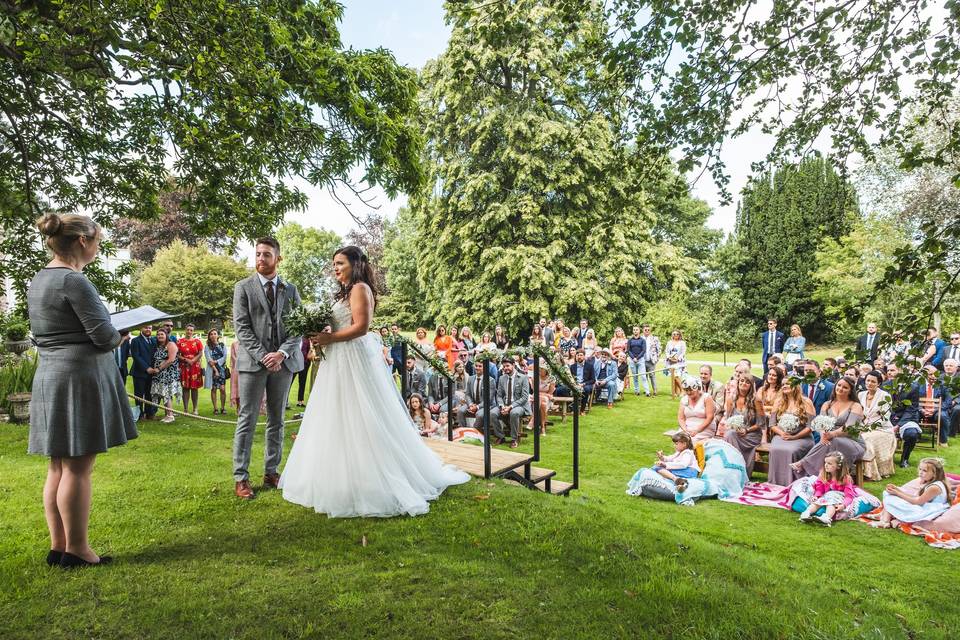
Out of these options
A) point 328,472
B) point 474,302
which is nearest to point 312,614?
point 328,472

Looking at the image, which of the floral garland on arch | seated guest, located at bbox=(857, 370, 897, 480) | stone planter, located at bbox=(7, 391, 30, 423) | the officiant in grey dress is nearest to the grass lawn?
the officiant in grey dress

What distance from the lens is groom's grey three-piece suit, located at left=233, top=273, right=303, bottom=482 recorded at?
15.6 feet

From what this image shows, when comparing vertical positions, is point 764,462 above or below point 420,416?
below

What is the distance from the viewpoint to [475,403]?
441 inches

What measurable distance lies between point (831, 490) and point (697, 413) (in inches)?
112

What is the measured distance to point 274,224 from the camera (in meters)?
8.38

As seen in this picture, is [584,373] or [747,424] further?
[584,373]

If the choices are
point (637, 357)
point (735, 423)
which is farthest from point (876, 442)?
point (637, 357)

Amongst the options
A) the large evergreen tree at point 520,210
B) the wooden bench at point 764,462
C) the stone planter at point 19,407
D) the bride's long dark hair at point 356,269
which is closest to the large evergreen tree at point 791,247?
the large evergreen tree at point 520,210

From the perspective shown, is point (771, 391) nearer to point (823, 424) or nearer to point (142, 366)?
point (823, 424)

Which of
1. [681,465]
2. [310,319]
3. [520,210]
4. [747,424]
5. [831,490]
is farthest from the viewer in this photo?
[520,210]

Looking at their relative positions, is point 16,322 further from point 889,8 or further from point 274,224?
point 889,8

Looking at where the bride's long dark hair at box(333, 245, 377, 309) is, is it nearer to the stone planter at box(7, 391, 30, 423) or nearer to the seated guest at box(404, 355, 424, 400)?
the seated guest at box(404, 355, 424, 400)

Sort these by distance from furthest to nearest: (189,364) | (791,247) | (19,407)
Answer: (791,247) → (189,364) → (19,407)
